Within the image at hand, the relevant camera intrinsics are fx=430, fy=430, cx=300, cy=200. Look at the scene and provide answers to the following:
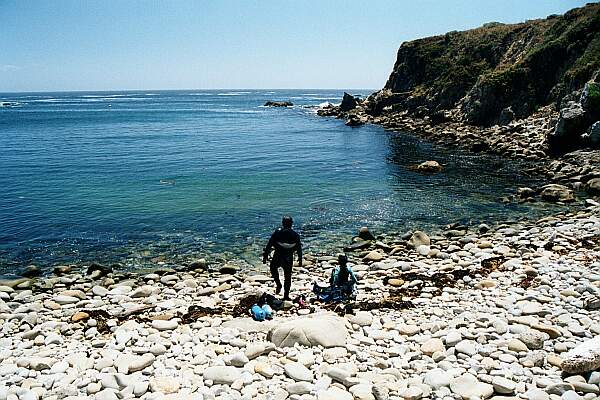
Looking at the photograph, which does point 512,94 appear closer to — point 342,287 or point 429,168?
point 429,168

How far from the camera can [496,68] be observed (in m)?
70.6

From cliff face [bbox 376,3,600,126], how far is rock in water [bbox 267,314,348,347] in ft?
160

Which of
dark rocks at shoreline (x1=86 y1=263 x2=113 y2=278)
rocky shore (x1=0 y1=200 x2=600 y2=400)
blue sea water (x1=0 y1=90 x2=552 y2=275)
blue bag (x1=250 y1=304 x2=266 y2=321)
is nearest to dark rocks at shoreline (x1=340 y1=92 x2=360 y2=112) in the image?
blue sea water (x1=0 y1=90 x2=552 y2=275)

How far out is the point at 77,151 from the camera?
1929 inches

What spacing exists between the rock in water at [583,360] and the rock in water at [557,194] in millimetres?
19125

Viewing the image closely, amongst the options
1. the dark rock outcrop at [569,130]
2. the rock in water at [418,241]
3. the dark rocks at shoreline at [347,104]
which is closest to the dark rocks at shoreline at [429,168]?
the dark rock outcrop at [569,130]

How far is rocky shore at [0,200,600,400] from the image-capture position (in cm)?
828

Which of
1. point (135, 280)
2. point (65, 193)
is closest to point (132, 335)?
point (135, 280)

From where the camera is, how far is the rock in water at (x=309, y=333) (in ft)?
32.3

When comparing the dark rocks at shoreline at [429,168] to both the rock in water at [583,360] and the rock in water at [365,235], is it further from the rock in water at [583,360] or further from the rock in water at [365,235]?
the rock in water at [583,360]

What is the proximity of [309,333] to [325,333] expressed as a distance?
38 centimetres

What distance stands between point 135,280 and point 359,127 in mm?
61070

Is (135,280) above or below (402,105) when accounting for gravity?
below

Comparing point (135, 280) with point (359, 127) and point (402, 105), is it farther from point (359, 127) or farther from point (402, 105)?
point (402, 105)
